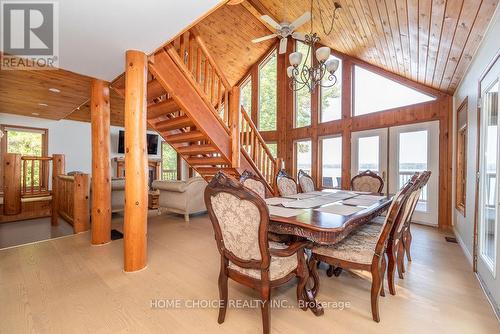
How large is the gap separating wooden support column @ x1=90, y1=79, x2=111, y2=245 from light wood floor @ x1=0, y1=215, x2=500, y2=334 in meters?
0.30

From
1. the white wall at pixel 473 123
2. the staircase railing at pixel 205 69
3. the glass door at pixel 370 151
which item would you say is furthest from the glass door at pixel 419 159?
the staircase railing at pixel 205 69

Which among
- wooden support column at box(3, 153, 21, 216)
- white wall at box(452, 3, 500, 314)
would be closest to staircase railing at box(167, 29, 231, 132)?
white wall at box(452, 3, 500, 314)

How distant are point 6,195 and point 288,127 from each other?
6475mm

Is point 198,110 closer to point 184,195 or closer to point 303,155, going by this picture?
point 184,195

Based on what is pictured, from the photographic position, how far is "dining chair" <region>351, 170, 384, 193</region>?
12.1 feet

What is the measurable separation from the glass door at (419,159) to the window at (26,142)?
8.08m

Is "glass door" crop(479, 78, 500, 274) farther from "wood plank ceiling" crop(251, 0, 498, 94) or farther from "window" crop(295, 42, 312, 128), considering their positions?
"window" crop(295, 42, 312, 128)

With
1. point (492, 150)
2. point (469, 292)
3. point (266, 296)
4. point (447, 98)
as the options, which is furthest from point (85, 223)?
point (447, 98)

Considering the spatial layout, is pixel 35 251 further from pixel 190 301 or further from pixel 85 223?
pixel 190 301

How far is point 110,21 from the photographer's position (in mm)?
2004

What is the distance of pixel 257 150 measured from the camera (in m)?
4.22

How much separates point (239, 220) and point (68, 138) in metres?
7.25

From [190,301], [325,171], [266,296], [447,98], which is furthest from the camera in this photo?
[325,171]

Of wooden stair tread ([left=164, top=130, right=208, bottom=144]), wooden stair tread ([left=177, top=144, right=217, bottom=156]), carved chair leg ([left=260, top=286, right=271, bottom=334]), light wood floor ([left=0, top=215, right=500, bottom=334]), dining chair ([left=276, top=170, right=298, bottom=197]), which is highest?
wooden stair tread ([left=164, top=130, right=208, bottom=144])
